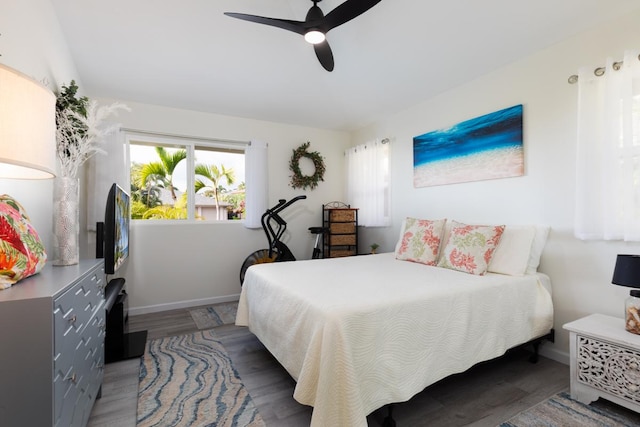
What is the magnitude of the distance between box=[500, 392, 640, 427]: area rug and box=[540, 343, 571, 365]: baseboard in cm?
48

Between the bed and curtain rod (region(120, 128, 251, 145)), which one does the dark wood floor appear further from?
curtain rod (region(120, 128, 251, 145))

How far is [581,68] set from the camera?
2162mm

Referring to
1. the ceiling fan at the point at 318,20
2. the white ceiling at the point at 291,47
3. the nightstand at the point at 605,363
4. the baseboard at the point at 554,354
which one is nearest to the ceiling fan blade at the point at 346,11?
the ceiling fan at the point at 318,20

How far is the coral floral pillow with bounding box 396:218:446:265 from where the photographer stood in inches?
108

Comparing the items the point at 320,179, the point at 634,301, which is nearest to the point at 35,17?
the point at 320,179

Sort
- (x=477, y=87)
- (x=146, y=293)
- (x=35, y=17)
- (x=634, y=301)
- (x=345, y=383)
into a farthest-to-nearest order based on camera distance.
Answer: (x=146, y=293) → (x=477, y=87) → (x=35, y=17) → (x=634, y=301) → (x=345, y=383)

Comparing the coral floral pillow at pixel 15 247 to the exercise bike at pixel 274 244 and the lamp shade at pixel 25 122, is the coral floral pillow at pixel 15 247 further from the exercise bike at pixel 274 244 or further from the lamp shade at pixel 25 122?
the exercise bike at pixel 274 244

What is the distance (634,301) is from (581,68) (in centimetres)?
159

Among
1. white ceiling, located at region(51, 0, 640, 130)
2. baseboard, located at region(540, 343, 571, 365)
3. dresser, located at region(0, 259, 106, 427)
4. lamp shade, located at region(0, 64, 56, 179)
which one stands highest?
white ceiling, located at region(51, 0, 640, 130)

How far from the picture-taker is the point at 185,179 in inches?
153

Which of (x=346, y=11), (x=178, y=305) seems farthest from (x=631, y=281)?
(x=178, y=305)

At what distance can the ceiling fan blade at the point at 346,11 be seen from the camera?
5.85 feet

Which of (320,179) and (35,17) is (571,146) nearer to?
(320,179)

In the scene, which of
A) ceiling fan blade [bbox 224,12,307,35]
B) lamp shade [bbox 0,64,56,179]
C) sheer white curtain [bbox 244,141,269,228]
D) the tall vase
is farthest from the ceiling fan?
sheer white curtain [bbox 244,141,269,228]
